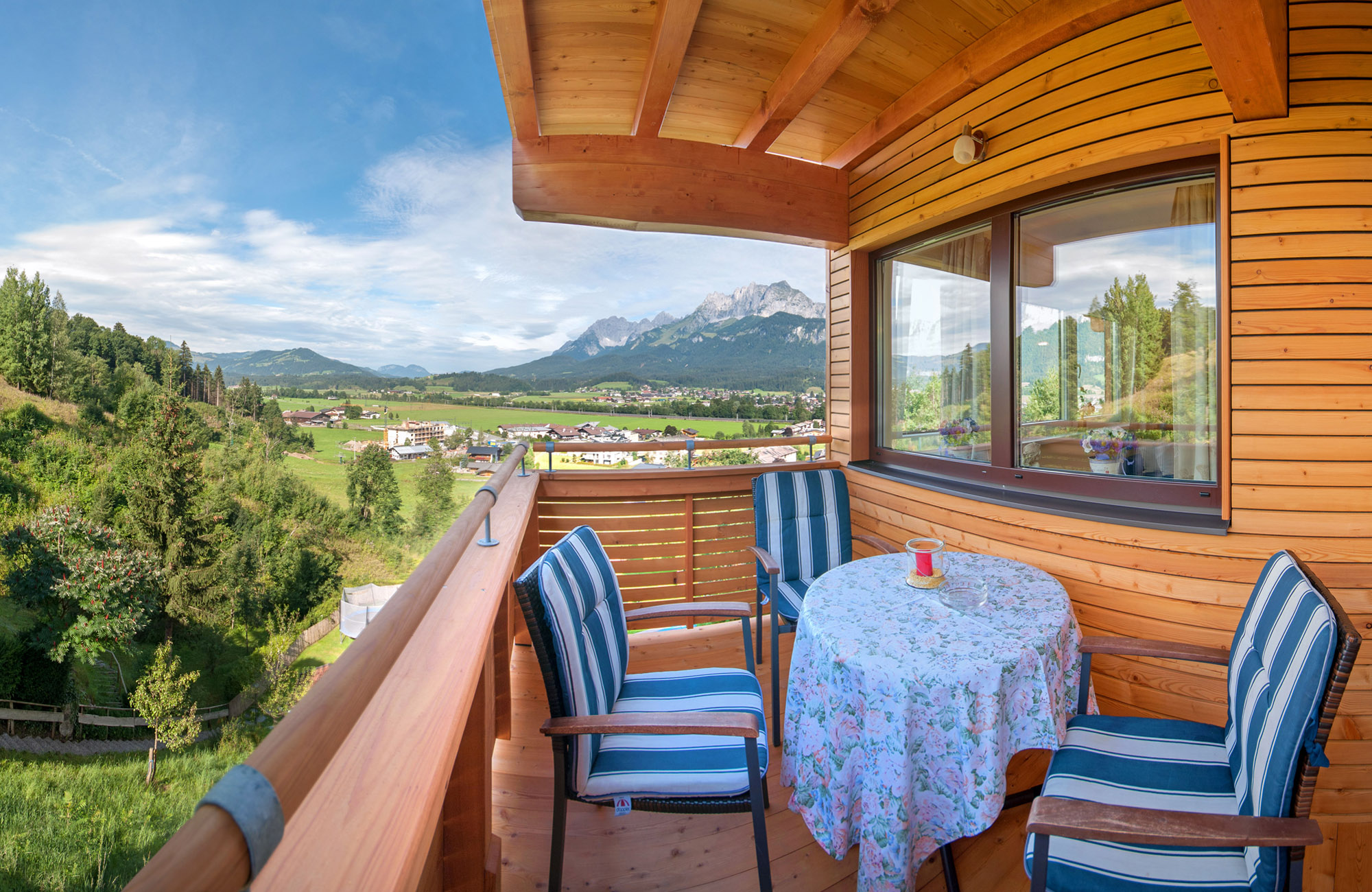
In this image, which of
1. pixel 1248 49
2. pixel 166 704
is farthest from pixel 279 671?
pixel 1248 49

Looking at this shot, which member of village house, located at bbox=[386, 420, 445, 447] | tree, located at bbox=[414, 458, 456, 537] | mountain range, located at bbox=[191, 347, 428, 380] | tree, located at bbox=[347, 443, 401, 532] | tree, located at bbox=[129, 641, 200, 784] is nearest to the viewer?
tree, located at bbox=[129, 641, 200, 784]

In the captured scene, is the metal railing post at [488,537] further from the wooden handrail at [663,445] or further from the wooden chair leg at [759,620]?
the wooden handrail at [663,445]

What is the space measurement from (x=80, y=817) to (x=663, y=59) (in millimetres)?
20337

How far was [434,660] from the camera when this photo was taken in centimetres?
102

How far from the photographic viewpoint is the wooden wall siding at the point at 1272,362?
1.85 meters

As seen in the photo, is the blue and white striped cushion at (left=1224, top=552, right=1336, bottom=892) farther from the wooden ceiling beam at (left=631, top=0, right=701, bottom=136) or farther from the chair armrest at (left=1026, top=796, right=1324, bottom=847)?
the wooden ceiling beam at (left=631, top=0, right=701, bottom=136)

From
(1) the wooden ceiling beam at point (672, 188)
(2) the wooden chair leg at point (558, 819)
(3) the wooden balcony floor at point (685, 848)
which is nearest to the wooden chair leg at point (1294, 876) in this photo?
(3) the wooden balcony floor at point (685, 848)

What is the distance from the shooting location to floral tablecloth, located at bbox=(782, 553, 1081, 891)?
137cm

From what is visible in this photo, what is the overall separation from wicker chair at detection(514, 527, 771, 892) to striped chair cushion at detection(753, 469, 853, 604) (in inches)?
49.3

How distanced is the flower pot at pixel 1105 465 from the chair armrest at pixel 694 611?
164 centimetres

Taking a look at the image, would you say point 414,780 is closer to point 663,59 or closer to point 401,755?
point 401,755

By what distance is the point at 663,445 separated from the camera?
331cm

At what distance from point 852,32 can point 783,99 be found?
562 mm

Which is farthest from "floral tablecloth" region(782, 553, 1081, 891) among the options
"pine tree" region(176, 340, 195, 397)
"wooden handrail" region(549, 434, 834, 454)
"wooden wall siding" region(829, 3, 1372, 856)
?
"pine tree" region(176, 340, 195, 397)
